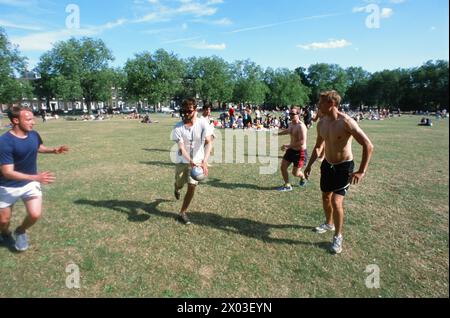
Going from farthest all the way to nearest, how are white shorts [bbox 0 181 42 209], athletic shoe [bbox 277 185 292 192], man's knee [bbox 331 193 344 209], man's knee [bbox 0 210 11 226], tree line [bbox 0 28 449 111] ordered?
tree line [bbox 0 28 449 111] → athletic shoe [bbox 277 185 292 192] → man's knee [bbox 331 193 344 209] → man's knee [bbox 0 210 11 226] → white shorts [bbox 0 181 42 209]

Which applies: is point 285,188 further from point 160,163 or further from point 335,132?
point 160,163

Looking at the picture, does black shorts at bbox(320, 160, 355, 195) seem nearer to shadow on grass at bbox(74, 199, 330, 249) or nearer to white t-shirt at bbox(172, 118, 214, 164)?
shadow on grass at bbox(74, 199, 330, 249)

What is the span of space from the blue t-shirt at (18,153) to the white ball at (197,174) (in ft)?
8.44

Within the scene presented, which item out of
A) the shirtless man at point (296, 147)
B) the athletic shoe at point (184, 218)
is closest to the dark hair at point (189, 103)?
the athletic shoe at point (184, 218)

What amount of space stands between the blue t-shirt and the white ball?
2.57 metres

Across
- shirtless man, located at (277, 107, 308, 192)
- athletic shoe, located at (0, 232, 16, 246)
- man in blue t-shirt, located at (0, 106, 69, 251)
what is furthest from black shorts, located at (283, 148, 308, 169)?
athletic shoe, located at (0, 232, 16, 246)

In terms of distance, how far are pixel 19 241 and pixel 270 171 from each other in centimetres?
744

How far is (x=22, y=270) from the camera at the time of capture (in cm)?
401

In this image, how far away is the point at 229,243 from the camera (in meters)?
4.82

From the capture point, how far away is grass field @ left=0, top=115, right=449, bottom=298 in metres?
3.74

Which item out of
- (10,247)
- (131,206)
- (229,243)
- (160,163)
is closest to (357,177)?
(229,243)

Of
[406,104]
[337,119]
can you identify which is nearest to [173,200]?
[337,119]

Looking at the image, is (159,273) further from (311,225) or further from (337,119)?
(337,119)
